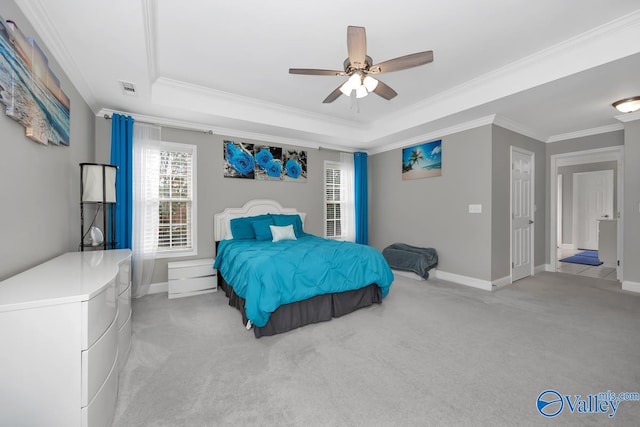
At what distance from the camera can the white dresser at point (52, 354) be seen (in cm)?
111

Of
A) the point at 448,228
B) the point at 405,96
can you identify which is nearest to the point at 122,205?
the point at 405,96

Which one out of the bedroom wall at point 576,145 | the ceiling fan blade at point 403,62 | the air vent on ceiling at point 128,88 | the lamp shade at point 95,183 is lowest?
the lamp shade at point 95,183

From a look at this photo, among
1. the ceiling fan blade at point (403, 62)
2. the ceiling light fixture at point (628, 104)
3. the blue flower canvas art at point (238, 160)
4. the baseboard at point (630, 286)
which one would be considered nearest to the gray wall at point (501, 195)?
the ceiling light fixture at point (628, 104)

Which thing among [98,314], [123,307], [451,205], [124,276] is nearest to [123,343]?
[123,307]

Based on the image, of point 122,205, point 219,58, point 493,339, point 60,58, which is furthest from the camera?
point 122,205

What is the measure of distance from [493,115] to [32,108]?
4813 millimetres

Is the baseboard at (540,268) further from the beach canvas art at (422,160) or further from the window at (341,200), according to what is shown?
the window at (341,200)

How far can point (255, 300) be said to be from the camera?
95.2 inches

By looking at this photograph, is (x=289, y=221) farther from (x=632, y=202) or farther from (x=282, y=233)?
(x=632, y=202)

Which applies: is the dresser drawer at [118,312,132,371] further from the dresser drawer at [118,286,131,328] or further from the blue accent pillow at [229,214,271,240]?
the blue accent pillow at [229,214,271,240]

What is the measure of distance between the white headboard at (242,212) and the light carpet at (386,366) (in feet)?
4.27

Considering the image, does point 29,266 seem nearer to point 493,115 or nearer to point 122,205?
point 122,205

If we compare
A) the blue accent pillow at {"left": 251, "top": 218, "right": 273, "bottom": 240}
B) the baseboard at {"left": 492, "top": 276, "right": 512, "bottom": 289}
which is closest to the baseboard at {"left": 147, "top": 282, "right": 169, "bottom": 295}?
the blue accent pillow at {"left": 251, "top": 218, "right": 273, "bottom": 240}

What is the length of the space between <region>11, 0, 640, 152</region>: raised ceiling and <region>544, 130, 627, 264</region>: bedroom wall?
0.74 feet
